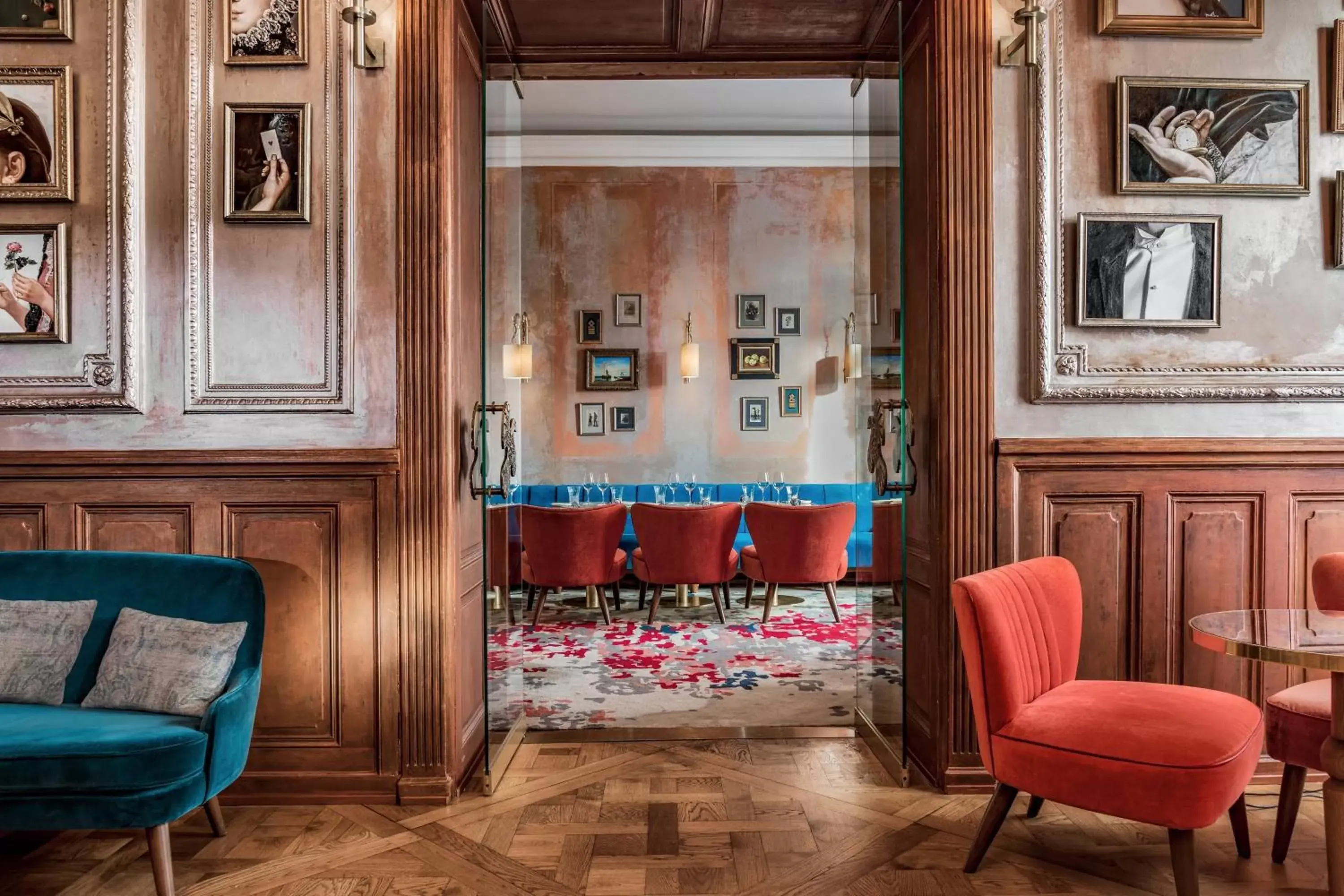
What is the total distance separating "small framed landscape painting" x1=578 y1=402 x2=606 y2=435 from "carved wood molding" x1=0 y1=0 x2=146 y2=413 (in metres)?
4.81

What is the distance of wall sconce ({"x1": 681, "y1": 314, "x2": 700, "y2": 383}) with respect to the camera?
7.62 m

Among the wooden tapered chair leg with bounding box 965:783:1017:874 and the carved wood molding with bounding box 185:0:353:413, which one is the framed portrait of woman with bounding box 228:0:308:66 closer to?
the carved wood molding with bounding box 185:0:353:413

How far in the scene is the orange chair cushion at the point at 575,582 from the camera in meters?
5.55

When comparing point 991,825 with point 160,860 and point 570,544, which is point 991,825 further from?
point 570,544

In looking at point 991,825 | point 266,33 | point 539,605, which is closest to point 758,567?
point 539,605

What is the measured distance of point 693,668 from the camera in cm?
486

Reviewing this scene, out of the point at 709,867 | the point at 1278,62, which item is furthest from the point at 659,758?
the point at 1278,62

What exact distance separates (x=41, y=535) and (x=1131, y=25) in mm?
4194

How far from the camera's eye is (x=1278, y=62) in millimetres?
3102

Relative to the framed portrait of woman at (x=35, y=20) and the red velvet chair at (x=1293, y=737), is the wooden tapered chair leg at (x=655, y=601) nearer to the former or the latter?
the red velvet chair at (x=1293, y=737)

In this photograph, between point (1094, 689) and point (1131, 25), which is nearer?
point (1094, 689)

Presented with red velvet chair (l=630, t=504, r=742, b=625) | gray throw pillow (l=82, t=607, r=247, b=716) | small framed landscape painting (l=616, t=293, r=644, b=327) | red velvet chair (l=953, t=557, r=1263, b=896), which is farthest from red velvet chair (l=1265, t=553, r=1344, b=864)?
small framed landscape painting (l=616, t=293, r=644, b=327)

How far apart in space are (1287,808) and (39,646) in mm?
3708

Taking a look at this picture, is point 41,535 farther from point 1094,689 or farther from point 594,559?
point 1094,689
